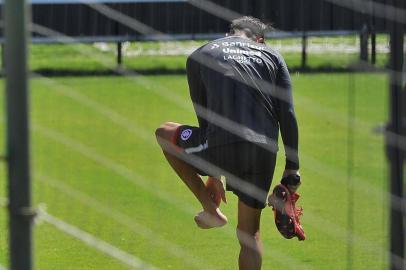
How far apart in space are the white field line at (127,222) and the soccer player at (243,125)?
81 centimetres

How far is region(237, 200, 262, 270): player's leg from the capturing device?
203 inches

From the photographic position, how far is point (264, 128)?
5.08m

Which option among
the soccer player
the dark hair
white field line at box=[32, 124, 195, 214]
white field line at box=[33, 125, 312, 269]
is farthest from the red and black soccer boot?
white field line at box=[32, 124, 195, 214]

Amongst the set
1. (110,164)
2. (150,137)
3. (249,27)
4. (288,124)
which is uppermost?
(249,27)

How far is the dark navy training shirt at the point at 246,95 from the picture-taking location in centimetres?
503

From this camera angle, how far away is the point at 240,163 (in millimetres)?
5102

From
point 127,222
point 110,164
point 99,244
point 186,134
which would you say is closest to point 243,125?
point 186,134

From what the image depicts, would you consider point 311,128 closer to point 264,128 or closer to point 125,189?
point 125,189

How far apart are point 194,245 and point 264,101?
173cm

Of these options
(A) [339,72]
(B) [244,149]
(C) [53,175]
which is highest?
(B) [244,149]

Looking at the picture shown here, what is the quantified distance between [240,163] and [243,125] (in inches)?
7.8

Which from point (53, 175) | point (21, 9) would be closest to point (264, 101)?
point (21, 9)

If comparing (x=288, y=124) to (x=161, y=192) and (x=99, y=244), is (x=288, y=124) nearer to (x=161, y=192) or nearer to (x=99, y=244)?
(x=99, y=244)

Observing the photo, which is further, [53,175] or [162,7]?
[162,7]
